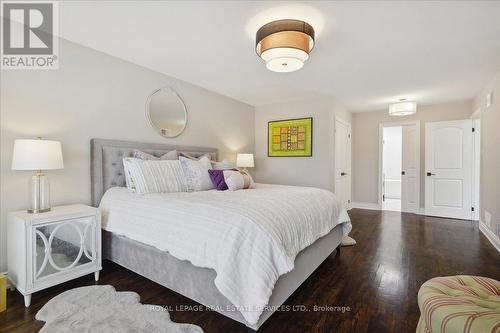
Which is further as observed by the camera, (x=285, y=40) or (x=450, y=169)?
(x=450, y=169)

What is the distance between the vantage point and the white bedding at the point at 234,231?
55.4 inches

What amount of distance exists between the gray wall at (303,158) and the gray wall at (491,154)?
2.13 m

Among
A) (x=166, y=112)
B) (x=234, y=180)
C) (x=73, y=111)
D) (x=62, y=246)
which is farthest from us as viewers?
(x=166, y=112)

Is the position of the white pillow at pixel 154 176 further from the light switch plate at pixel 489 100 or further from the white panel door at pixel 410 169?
the white panel door at pixel 410 169

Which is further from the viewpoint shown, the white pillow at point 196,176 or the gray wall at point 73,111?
the white pillow at point 196,176

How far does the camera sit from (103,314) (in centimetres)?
169

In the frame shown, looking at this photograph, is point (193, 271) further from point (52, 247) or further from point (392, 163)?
point (392, 163)

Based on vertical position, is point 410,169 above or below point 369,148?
below

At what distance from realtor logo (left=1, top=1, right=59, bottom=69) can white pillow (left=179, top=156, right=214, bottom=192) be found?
1.61 metres

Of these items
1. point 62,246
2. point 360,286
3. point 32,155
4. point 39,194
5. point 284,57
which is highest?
point 284,57

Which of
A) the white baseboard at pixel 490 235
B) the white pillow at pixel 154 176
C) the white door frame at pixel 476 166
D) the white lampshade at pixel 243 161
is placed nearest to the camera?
the white pillow at pixel 154 176

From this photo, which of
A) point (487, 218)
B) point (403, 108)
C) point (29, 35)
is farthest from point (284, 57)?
point (487, 218)

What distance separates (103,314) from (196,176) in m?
1.55

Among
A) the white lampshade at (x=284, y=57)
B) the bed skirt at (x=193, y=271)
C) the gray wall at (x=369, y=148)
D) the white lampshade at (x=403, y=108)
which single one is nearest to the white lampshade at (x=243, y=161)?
the bed skirt at (x=193, y=271)
